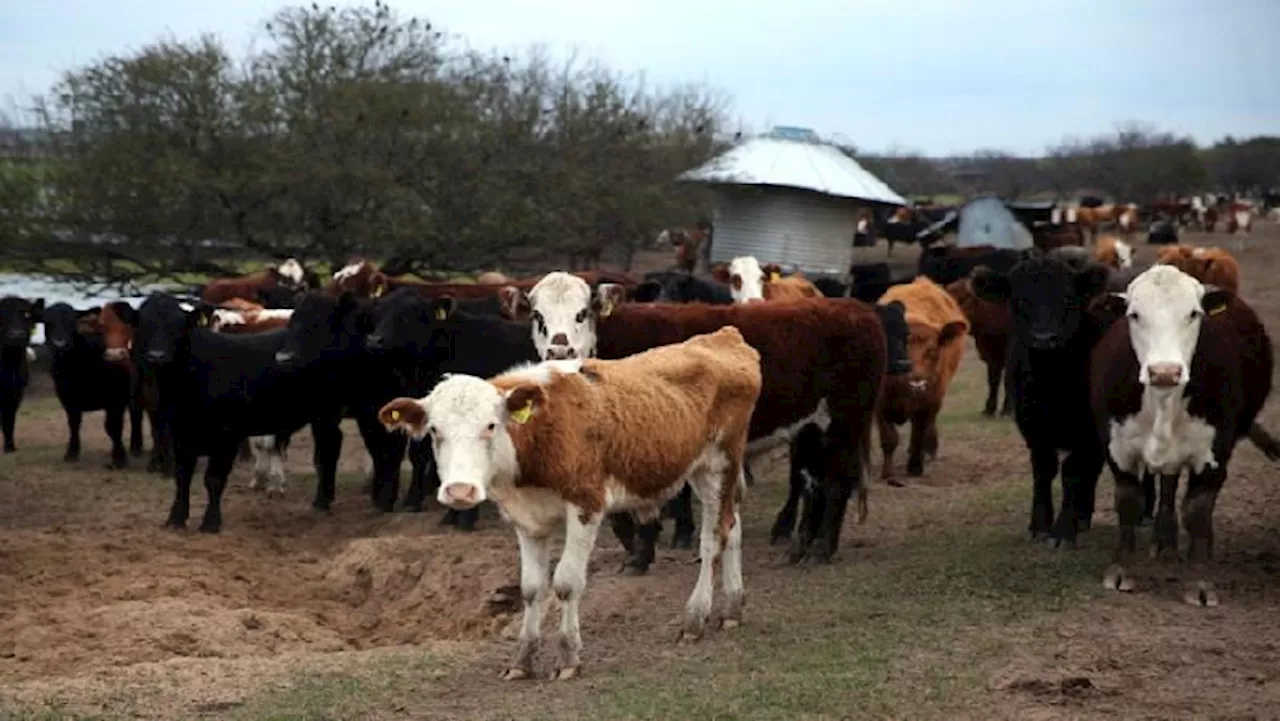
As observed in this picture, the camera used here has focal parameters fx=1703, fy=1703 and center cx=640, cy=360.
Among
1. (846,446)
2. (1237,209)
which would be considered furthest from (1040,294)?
(1237,209)

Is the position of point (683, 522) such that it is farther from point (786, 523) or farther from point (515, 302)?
point (515, 302)

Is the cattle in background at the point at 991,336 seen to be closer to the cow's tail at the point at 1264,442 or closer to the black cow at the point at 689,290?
the black cow at the point at 689,290

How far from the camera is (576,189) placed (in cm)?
3166

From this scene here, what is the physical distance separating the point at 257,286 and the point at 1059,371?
13060mm

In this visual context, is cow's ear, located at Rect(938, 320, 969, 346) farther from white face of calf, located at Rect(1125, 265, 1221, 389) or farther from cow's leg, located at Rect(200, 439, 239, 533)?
cow's leg, located at Rect(200, 439, 239, 533)

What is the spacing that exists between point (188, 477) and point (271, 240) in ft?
57.3

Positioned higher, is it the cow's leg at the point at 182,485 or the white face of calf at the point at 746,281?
the white face of calf at the point at 746,281

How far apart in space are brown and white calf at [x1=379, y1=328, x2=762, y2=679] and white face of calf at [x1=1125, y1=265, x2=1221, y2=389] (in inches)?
84.9

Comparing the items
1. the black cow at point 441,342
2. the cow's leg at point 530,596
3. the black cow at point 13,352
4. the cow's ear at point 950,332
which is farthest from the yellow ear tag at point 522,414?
the black cow at point 13,352

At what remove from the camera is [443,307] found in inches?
529

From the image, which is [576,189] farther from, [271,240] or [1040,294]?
[1040,294]

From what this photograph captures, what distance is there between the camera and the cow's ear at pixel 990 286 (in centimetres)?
1141

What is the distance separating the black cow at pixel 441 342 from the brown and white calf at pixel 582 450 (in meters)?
4.20

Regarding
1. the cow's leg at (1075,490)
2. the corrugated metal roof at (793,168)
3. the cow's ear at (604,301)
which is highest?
the corrugated metal roof at (793,168)
